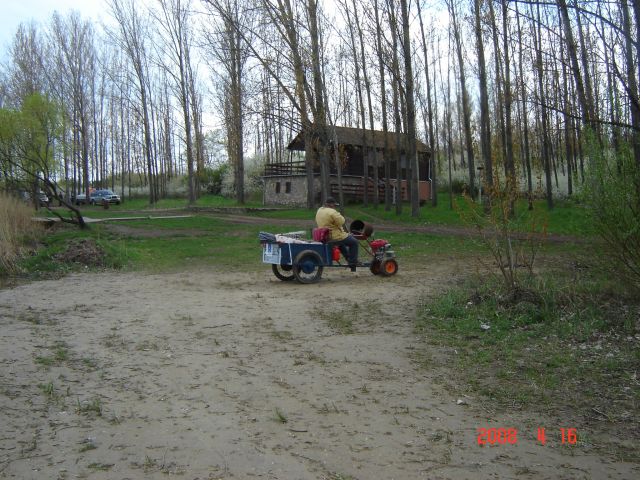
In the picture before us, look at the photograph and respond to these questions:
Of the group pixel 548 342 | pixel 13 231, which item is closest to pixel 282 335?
pixel 548 342

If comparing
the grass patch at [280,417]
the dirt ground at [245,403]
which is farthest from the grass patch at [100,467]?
the grass patch at [280,417]

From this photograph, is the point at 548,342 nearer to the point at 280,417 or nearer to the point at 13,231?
the point at 280,417

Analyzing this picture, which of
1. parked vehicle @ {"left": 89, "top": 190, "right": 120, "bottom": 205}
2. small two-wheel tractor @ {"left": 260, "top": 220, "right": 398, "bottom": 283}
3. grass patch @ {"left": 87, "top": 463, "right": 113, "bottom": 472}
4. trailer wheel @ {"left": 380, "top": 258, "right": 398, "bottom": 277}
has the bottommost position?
grass patch @ {"left": 87, "top": 463, "right": 113, "bottom": 472}

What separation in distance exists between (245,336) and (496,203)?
398 centimetres

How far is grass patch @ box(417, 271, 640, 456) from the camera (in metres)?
4.91

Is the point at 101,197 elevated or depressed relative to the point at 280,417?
elevated

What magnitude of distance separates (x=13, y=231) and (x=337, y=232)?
10047 millimetres

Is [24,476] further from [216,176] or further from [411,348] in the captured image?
[216,176]

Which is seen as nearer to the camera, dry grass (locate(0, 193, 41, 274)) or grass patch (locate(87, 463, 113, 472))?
grass patch (locate(87, 463, 113, 472))

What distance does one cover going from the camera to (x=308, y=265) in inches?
462

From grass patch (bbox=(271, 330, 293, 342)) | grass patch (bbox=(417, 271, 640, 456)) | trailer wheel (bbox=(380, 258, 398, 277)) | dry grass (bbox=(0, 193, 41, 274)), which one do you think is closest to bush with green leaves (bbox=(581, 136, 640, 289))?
grass patch (bbox=(417, 271, 640, 456))

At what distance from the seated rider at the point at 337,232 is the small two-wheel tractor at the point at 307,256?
15 cm

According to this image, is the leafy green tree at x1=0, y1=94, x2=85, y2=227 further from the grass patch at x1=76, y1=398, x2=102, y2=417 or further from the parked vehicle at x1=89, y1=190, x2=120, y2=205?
the parked vehicle at x1=89, y1=190, x2=120, y2=205
